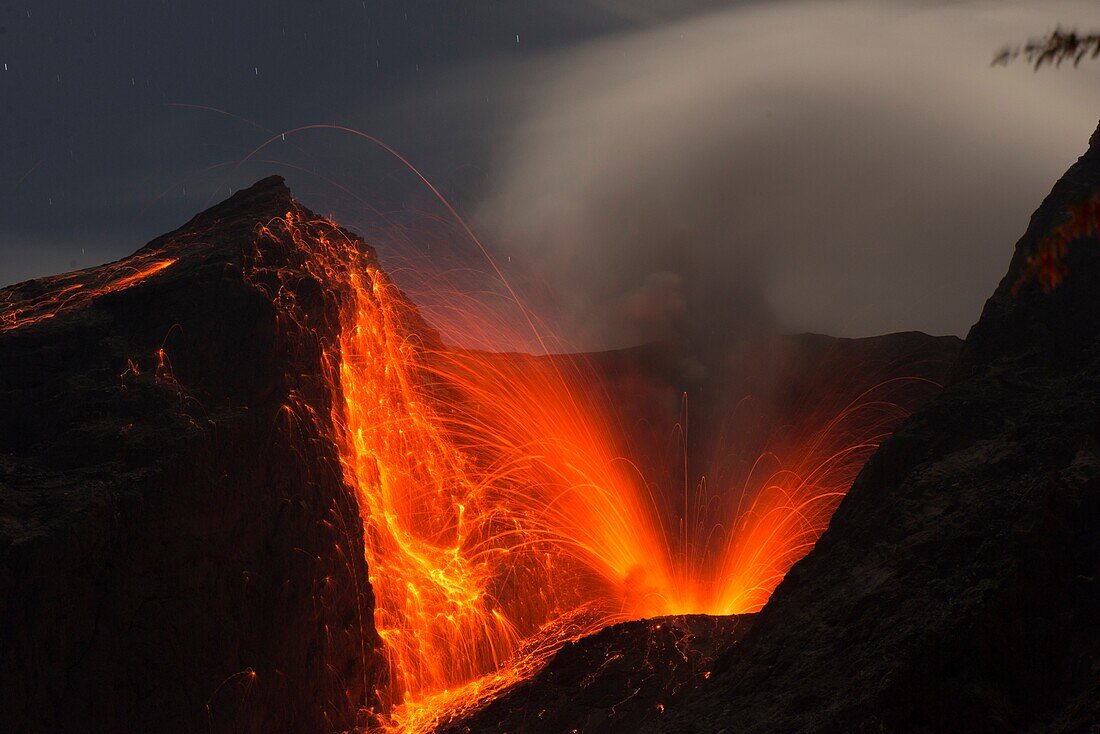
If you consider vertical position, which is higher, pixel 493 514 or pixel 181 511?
pixel 493 514

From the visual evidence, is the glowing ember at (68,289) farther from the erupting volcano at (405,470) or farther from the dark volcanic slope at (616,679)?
the dark volcanic slope at (616,679)

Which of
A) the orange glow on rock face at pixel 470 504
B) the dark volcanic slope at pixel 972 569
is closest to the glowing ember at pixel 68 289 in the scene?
the orange glow on rock face at pixel 470 504

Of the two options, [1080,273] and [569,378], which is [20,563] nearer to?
[1080,273]

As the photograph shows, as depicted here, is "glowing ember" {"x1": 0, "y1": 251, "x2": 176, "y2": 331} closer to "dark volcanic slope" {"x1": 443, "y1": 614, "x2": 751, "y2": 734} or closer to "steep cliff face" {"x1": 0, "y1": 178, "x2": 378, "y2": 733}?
"steep cliff face" {"x1": 0, "y1": 178, "x2": 378, "y2": 733}

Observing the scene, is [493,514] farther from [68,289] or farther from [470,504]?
[68,289]

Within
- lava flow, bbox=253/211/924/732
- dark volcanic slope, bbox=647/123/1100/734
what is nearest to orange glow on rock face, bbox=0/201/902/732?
lava flow, bbox=253/211/924/732

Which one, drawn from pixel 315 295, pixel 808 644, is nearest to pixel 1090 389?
pixel 808 644

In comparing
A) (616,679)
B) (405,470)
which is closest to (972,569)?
(616,679)
